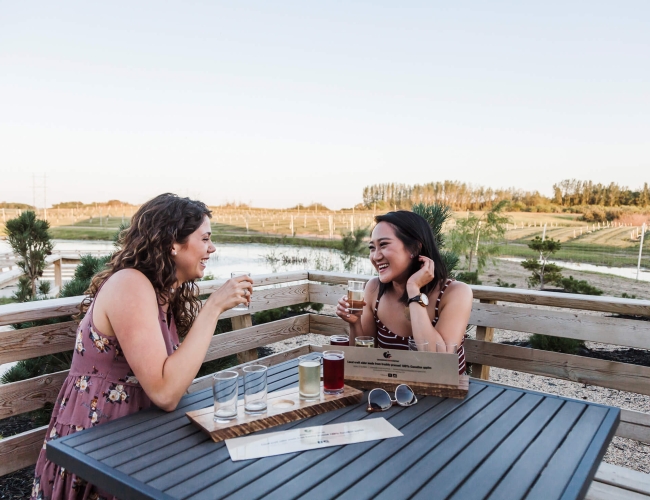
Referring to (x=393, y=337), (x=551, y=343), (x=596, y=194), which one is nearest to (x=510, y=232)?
(x=596, y=194)

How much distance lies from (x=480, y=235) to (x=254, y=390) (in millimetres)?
8337

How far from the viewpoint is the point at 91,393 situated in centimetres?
140

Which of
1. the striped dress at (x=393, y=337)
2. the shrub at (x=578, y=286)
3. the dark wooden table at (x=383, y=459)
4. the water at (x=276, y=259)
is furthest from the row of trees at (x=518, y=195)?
the dark wooden table at (x=383, y=459)

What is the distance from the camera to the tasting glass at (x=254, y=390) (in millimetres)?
1216

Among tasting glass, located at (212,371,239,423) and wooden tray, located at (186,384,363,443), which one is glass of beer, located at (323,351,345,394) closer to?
wooden tray, located at (186,384,363,443)

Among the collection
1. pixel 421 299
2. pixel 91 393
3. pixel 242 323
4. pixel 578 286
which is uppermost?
pixel 421 299

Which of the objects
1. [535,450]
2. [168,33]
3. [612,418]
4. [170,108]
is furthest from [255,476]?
[170,108]

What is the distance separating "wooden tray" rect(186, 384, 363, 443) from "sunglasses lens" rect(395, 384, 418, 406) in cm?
11

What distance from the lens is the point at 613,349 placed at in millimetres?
5977

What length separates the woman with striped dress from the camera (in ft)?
6.18

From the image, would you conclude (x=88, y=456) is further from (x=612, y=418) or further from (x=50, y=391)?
(x=612, y=418)

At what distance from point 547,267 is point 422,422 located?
8.60 meters

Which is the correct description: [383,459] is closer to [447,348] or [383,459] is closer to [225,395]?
[225,395]

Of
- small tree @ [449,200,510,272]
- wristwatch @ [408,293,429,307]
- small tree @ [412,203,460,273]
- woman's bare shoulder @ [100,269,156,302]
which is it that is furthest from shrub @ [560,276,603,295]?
woman's bare shoulder @ [100,269,156,302]
